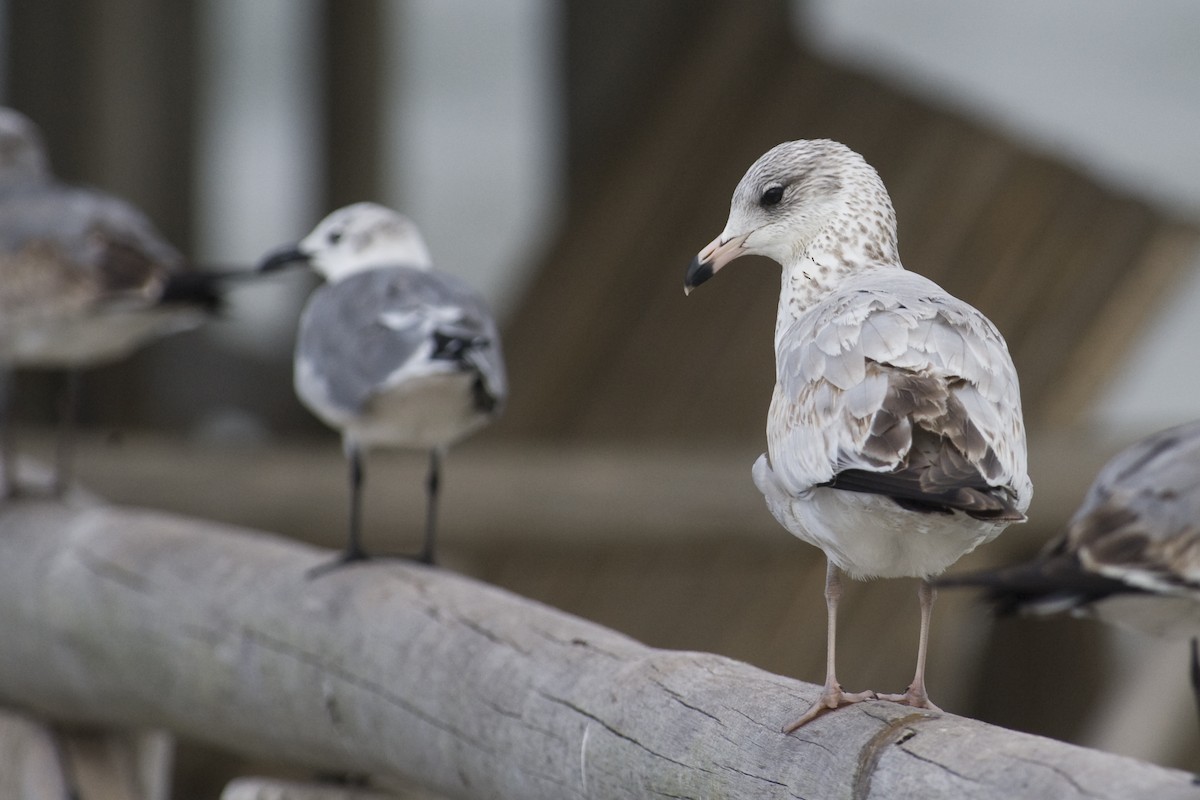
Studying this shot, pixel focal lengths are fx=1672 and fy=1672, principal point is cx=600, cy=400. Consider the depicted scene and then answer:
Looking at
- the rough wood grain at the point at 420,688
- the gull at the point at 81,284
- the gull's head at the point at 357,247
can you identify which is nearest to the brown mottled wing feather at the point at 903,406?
the rough wood grain at the point at 420,688

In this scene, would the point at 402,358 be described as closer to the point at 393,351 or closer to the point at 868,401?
the point at 393,351

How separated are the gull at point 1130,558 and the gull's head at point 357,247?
1.22 meters

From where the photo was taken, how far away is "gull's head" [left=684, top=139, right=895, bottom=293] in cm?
175

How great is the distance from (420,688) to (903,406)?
87cm

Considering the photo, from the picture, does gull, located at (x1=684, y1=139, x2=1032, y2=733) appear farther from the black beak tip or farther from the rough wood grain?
the rough wood grain

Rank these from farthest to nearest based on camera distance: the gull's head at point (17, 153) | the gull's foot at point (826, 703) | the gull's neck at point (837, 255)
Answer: the gull's head at point (17, 153)
the gull's neck at point (837, 255)
the gull's foot at point (826, 703)

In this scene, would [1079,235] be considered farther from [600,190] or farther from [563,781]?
[563,781]

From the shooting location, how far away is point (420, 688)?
2074 mm

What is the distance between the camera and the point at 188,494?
3.94 meters

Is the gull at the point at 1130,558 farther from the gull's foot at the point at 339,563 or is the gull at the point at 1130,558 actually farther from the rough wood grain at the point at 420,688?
the gull's foot at the point at 339,563

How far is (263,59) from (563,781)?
23.4 ft

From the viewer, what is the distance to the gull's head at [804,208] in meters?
1.75

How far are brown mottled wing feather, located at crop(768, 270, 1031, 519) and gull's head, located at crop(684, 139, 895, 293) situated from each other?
0.45 feet

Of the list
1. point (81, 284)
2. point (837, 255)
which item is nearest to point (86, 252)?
point (81, 284)
